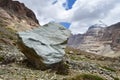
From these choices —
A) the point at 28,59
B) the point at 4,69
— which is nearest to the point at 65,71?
the point at 28,59

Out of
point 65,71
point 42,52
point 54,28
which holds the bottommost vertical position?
point 65,71

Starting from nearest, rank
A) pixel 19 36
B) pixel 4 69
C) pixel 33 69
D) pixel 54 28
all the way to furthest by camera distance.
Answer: pixel 4 69 → pixel 33 69 → pixel 19 36 → pixel 54 28

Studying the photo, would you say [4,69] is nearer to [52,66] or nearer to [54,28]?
[52,66]

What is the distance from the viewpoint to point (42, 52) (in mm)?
26125

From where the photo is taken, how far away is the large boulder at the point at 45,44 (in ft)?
84.6

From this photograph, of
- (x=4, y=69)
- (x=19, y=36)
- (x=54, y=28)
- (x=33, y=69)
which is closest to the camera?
(x=4, y=69)

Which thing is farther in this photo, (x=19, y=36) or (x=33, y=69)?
(x=19, y=36)

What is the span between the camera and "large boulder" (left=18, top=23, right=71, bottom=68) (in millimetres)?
25781

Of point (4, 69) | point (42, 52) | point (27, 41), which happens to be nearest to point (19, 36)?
point (27, 41)

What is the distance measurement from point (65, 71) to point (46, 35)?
174 inches

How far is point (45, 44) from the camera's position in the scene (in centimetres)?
2742

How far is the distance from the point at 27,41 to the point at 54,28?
4084 mm

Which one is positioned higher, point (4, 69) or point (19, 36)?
point (19, 36)

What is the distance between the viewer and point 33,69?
2530cm
